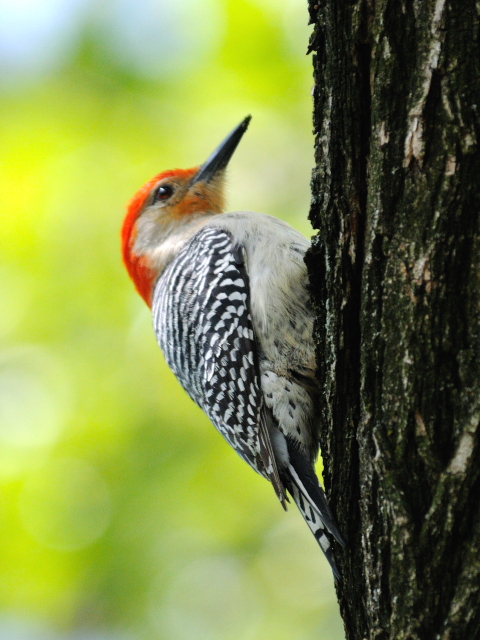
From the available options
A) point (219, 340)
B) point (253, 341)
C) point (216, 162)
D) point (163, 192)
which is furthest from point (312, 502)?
point (216, 162)

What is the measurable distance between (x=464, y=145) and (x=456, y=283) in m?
0.44

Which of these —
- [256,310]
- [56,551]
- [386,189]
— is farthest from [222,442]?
[386,189]

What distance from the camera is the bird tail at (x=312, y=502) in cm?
302

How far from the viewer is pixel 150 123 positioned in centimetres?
914

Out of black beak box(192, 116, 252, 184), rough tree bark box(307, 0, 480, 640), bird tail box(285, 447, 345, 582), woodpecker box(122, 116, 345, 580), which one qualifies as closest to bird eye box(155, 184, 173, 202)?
black beak box(192, 116, 252, 184)

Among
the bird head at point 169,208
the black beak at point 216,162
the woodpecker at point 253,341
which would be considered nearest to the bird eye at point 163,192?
the bird head at point 169,208

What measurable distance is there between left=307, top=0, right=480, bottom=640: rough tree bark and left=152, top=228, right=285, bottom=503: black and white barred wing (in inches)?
59.8

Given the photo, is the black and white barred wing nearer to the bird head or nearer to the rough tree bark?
the bird head

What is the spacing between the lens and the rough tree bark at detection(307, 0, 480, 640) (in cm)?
227

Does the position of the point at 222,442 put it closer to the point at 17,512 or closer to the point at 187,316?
the point at 17,512

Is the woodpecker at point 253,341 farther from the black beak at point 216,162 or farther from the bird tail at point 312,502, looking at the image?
the black beak at point 216,162

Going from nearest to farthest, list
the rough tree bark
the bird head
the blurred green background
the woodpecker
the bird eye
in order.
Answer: the rough tree bark → the woodpecker → the bird head → the bird eye → the blurred green background

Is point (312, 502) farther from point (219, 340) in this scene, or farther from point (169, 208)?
point (169, 208)

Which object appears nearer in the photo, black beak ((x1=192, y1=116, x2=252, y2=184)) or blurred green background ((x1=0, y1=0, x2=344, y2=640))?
black beak ((x1=192, y1=116, x2=252, y2=184))
